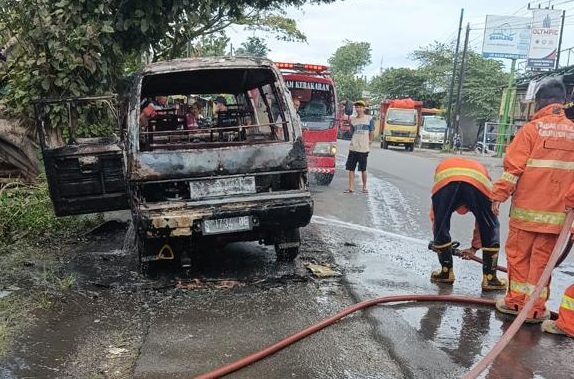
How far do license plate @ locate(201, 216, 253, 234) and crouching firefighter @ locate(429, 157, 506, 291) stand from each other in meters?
1.64

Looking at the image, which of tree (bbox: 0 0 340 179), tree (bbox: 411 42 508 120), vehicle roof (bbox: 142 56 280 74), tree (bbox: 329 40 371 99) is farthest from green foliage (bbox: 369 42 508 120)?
vehicle roof (bbox: 142 56 280 74)

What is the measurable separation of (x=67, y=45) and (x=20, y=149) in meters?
1.96

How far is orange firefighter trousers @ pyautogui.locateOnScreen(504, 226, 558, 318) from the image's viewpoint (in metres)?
4.07

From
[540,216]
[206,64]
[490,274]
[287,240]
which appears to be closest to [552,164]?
[540,216]

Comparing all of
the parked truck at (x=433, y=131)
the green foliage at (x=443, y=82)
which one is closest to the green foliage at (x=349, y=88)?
the green foliage at (x=443, y=82)

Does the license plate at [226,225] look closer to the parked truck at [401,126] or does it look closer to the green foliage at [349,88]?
the parked truck at [401,126]

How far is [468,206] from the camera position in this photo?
4.84m

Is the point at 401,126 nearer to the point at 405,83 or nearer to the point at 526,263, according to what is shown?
the point at 405,83

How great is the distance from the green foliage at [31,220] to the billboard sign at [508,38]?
28.7 m

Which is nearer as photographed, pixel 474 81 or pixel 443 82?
pixel 474 81

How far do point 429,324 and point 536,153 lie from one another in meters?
1.44

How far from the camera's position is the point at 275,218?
500 cm

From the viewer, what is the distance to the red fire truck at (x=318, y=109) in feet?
37.1

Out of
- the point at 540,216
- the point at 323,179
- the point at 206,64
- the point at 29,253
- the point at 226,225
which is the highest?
the point at 206,64
